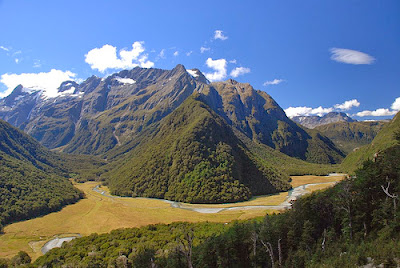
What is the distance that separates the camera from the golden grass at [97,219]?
359 ft

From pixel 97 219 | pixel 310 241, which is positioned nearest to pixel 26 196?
pixel 97 219

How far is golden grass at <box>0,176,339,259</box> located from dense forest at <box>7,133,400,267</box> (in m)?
33.9

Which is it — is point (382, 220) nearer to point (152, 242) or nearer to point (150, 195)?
point (152, 242)

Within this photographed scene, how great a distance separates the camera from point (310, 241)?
50.2m

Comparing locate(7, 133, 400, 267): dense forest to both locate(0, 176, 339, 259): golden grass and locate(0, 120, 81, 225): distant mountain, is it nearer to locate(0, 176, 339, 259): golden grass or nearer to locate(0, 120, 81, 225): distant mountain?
locate(0, 176, 339, 259): golden grass

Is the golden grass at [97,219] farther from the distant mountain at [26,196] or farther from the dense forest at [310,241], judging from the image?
the dense forest at [310,241]

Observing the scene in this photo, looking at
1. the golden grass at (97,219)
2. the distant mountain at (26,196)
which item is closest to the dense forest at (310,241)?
the golden grass at (97,219)

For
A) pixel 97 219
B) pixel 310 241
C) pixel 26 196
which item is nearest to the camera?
pixel 310 241

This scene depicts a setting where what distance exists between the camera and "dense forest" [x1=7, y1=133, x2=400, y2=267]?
1388 inches

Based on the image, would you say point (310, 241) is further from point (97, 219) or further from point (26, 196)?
point (26, 196)

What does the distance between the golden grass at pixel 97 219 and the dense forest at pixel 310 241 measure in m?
33.9

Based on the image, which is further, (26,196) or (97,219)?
(26,196)

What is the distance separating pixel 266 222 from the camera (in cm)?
6394

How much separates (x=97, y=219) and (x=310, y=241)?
121136 mm
